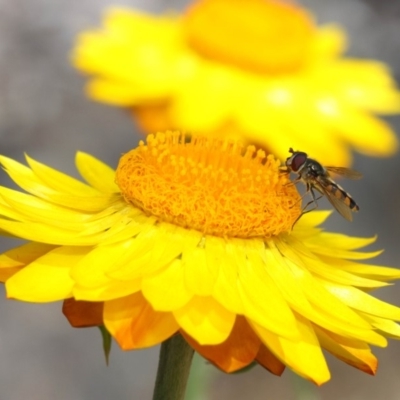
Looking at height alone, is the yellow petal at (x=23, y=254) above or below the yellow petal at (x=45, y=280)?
below

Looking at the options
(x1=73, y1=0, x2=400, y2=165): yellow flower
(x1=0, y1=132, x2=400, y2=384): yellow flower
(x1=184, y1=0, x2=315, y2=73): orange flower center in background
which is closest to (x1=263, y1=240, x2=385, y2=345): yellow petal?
(x1=0, y1=132, x2=400, y2=384): yellow flower

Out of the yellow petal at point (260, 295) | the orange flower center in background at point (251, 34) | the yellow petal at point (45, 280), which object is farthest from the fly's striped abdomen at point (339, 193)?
the orange flower center in background at point (251, 34)

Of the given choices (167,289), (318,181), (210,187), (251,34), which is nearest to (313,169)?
(318,181)

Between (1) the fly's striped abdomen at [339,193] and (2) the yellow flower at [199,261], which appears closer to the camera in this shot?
(2) the yellow flower at [199,261]

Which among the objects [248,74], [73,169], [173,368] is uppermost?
[173,368]

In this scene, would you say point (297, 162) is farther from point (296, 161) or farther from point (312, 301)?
point (312, 301)

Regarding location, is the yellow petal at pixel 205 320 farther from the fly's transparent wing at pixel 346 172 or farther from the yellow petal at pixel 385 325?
the fly's transparent wing at pixel 346 172

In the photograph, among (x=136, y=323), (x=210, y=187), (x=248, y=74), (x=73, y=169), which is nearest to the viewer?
(x=136, y=323)
